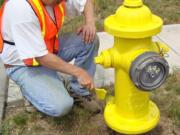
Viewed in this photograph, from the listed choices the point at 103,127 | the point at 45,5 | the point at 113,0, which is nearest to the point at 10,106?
the point at 103,127

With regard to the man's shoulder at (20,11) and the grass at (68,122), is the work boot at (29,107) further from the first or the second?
the man's shoulder at (20,11)

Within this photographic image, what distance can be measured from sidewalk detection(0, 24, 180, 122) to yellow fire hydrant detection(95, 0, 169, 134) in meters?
0.93

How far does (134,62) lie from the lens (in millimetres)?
2574

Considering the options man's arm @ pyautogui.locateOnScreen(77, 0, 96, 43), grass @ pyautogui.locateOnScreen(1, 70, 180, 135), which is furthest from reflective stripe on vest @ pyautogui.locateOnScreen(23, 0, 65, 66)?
grass @ pyautogui.locateOnScreen(1, 70, 180, 135)

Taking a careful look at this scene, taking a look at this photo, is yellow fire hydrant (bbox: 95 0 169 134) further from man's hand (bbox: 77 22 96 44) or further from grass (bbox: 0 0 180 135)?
man's hand (bbox: 77 22 96 44)

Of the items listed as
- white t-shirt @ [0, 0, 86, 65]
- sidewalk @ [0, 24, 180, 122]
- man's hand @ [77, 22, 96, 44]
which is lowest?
sidewalk @ [0, 24, 180, 122]

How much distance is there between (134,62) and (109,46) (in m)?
1.91

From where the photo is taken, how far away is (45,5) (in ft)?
9.52

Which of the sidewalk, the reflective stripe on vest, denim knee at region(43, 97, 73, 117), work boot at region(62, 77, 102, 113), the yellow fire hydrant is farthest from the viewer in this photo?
the sidewalk

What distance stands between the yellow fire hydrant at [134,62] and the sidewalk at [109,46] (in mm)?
926

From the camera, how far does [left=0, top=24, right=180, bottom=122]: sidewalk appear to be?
148 inches

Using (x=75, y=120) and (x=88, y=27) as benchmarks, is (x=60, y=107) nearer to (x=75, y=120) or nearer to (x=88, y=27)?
(x=75, y=120)

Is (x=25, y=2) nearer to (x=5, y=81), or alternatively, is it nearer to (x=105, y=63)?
(x=105, y=63)

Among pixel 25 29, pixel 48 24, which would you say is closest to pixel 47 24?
pixel 48 24
